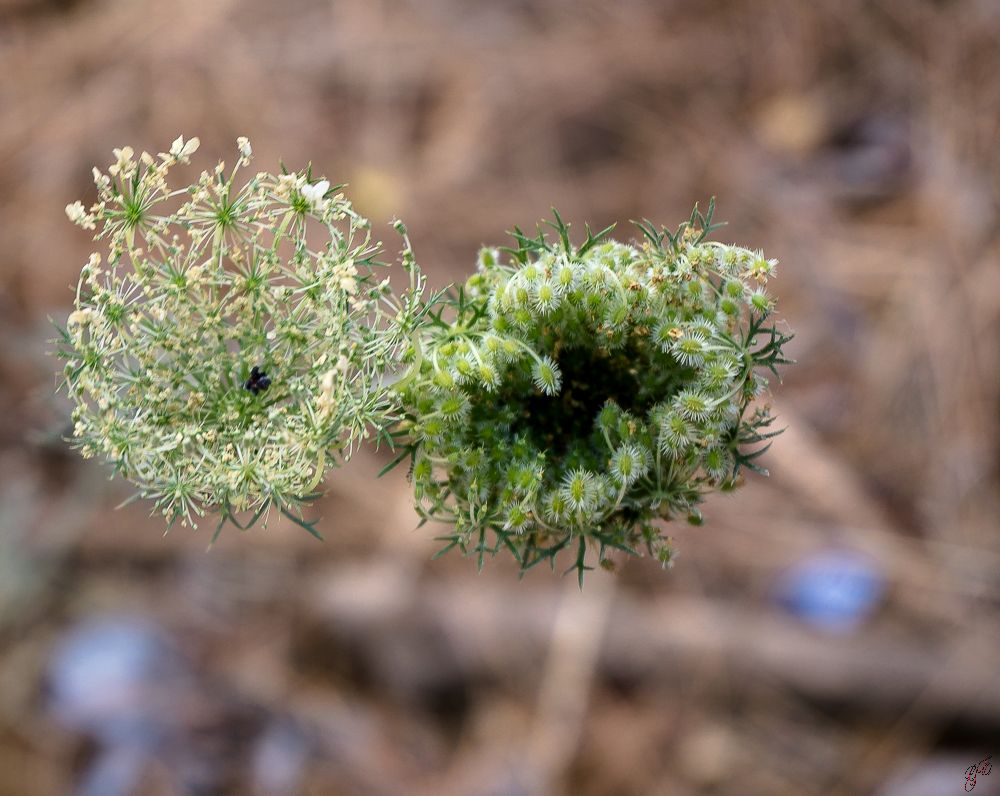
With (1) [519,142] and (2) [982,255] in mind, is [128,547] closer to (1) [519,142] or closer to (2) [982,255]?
(1) [519,142]

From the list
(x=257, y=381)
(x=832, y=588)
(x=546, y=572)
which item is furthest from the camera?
(x=546, y=572)

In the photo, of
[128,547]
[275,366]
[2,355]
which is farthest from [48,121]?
[275,366]

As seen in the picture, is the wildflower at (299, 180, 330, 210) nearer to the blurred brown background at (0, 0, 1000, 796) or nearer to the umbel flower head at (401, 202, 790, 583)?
the umbel flower head at (401, 202, 790, 583)

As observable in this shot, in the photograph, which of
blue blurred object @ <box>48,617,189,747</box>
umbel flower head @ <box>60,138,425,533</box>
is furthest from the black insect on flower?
blue blurred object @ <box>48,617,189,747</box>

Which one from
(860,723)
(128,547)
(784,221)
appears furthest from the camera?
(784,221)

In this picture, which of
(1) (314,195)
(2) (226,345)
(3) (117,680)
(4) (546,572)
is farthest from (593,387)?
(3) (117,680)

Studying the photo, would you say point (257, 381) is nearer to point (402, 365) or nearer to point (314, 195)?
point (402, 365)
